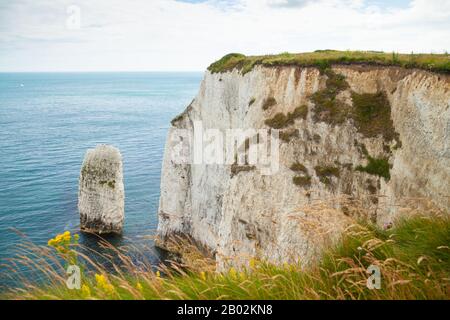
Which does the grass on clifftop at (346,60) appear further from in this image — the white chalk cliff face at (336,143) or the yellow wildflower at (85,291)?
the yellow wildflower at (85,291)

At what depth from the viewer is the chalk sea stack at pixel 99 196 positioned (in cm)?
4428

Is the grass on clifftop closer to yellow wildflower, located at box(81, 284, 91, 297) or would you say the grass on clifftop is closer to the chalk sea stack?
the chalk sea stack

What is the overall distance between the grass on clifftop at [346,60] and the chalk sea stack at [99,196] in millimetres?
19340

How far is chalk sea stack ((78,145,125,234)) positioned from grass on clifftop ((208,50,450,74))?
761 inches

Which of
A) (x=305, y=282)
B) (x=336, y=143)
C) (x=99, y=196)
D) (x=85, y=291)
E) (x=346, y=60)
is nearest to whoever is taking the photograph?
(x=85, y=291)

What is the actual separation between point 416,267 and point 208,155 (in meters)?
32.1

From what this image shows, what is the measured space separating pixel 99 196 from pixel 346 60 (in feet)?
108

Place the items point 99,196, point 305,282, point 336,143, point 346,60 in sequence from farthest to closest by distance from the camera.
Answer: point 99,196
point 346,60
point 336,143
point 305,282

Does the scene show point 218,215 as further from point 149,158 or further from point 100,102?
point 100,102

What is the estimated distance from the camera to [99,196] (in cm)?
4441

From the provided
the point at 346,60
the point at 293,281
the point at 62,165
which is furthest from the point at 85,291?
the point at 62,165

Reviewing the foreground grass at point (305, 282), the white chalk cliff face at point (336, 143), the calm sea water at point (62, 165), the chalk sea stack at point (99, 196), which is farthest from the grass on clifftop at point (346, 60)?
the chalk sea stack at point (99, 196)

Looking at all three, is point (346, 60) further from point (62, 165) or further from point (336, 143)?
point (62, 165)
